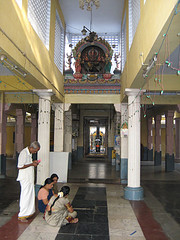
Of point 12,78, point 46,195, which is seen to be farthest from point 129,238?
point 12,78

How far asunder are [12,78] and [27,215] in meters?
3.90

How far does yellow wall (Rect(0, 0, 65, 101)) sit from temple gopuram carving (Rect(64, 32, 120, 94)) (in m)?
2.02

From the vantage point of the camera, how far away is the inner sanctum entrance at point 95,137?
18741mm

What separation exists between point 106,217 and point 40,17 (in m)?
5.08

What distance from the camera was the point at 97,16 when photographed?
8641 mm

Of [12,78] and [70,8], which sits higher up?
[70,8]

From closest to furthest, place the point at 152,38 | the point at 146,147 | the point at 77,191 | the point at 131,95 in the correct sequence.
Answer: the point at 152,38, the point at 131,95, the point at 77,191, the point at 146,147

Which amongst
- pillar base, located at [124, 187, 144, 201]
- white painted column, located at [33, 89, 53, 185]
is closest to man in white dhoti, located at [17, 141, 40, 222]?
white painted column, located at [33, 89, 53, 185]

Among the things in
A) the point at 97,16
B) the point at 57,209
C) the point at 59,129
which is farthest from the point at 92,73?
the point at 57,209

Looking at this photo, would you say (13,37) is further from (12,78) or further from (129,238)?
(129,238)

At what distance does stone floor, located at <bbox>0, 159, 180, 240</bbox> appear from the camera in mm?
3944

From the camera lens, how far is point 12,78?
21.4 ft

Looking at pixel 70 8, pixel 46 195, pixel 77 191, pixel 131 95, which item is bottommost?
pixel 77 191

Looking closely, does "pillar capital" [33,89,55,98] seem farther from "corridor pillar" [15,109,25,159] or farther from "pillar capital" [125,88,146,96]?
"corridor pillar" [15,109,25,159]
